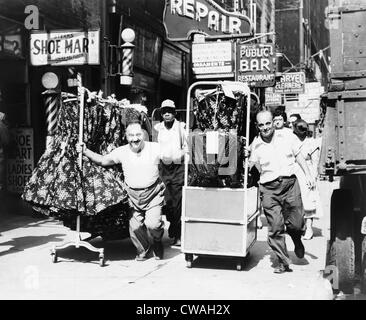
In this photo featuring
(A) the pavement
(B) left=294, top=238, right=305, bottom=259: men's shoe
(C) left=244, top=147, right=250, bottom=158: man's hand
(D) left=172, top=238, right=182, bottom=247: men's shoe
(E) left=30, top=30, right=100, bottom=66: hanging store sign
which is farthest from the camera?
(E) left=30, top=30, right=100, bottom=66: hanging store sign

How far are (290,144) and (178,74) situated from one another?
1200cm

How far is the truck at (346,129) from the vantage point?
440 centimetres

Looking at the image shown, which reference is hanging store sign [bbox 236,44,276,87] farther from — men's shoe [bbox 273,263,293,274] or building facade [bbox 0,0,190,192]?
men's shoe [bbox 273,263,293,274]

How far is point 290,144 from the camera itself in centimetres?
613

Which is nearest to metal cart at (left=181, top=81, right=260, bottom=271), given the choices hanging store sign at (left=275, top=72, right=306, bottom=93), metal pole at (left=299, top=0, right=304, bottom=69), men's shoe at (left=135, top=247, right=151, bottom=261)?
men's shoe at (left=135, top=247, right=151, bottom=261)

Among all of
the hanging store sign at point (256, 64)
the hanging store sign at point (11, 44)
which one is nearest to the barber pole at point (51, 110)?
the hanging store sign at point (11, 44)

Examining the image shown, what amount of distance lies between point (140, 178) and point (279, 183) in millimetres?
1703

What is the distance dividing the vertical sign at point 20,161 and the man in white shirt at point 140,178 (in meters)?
3.88

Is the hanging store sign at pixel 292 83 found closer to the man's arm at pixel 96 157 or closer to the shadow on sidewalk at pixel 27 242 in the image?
the shadow on sidewalk at pixel 27 242

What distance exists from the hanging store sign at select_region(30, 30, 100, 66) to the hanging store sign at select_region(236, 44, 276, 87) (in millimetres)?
6746

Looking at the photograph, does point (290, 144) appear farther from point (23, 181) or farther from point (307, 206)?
point (23, 181)

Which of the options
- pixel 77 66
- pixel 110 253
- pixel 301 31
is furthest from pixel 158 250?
pixel 301 31

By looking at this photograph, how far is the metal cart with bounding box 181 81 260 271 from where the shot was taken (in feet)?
20.0
